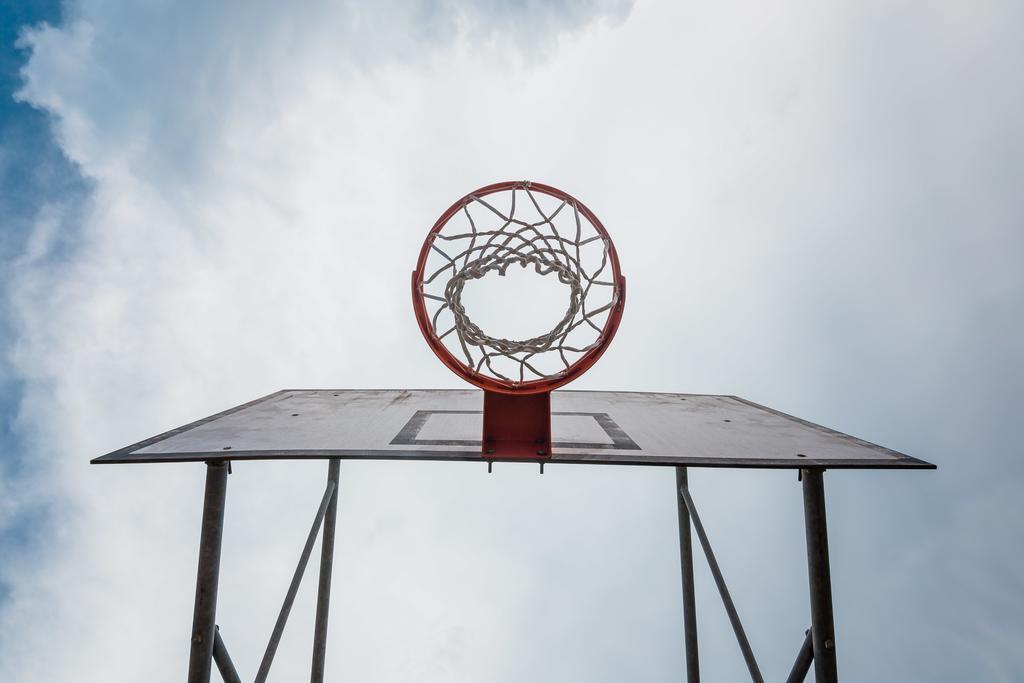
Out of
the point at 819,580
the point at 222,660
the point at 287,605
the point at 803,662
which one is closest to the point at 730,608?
the point at 803,662

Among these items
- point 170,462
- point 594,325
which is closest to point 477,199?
point 594,325

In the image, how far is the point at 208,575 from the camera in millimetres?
3096

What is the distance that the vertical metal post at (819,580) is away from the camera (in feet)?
10.2

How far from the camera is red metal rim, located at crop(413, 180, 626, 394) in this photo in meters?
3.02

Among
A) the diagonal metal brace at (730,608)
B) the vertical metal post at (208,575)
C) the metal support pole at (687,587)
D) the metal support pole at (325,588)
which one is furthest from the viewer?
the metal support pole at (687,587)

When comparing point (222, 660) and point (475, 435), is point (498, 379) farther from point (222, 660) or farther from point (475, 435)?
point (222, 660)

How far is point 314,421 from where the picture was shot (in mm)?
3939

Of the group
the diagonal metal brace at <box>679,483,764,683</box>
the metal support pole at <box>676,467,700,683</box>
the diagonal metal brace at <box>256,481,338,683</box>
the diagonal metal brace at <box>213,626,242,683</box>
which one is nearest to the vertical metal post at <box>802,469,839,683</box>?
the diagonal metal brace at <box>679,483,764,683</box>

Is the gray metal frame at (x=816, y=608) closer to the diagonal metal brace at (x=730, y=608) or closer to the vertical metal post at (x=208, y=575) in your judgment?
the diagonal metal brace at (x=730, y=608)

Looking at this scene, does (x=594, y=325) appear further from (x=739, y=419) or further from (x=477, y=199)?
(x=739, y=419)

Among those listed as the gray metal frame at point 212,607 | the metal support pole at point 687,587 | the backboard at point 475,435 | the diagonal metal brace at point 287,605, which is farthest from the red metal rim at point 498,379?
the metal support pole at point 687,587

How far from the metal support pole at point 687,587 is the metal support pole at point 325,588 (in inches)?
116

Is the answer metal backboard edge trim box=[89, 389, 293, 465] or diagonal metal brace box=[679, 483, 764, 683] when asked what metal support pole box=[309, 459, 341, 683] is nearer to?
metal backboard edge trim box=[89, 389, 293, 465]

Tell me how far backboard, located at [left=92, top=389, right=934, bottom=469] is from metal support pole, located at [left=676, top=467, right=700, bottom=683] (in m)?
0.80
